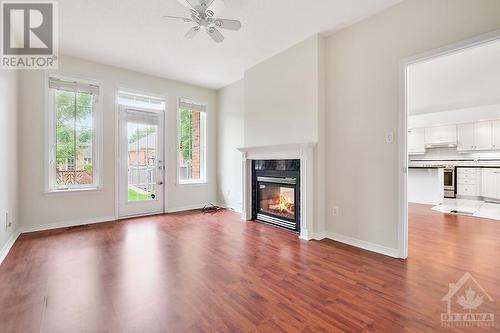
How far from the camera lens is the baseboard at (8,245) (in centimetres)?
265

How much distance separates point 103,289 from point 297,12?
3549mm

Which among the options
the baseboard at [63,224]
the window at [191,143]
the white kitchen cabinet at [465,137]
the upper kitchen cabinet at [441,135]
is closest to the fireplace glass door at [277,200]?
the window at [191,143]

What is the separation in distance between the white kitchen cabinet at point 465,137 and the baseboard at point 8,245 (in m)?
10.2

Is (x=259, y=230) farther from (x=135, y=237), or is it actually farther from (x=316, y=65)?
(x=316, y=65)

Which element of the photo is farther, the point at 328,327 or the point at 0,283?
the point at 0,283

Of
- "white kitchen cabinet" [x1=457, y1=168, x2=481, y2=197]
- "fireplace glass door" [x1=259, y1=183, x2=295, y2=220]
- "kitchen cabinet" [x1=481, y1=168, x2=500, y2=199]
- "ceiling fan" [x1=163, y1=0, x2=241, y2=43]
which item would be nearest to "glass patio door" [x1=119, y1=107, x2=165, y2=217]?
"fireplace glass door" [x1=259, y1=183, x2=295, y2=220]

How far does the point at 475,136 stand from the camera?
21.7ft

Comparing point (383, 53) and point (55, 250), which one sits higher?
point (383, 53)

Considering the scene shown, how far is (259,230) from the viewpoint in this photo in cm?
376

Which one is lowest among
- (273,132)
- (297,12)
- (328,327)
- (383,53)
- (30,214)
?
(328,327)

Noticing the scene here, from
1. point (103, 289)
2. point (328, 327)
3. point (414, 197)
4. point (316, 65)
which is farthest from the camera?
point (414, 197)

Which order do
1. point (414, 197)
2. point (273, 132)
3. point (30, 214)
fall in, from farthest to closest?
1. point (414, 197)
2. point (273, 132)
3. point (30, 214)

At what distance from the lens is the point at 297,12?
281 centimetres

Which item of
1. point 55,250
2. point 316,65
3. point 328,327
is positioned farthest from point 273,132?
point 55,250
